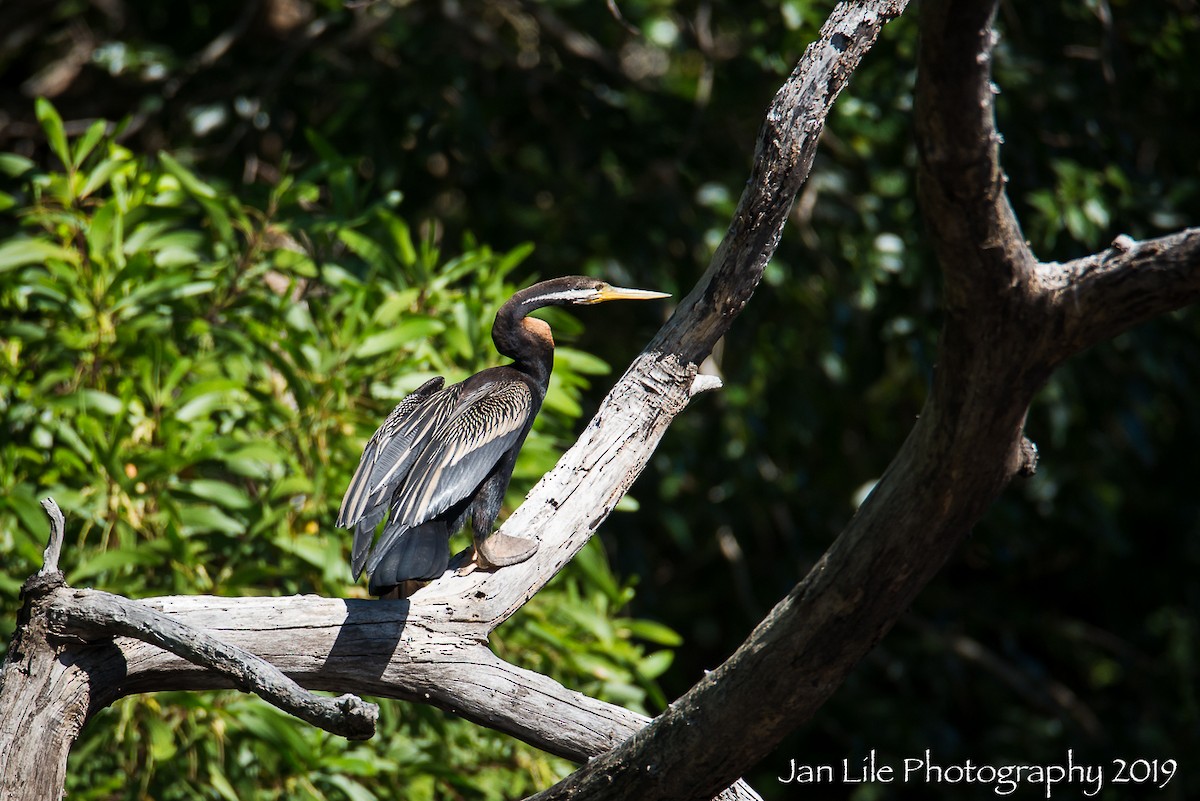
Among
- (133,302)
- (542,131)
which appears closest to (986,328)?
(133,302)

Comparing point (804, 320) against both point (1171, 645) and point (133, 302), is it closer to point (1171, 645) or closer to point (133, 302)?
point (1171, 645)

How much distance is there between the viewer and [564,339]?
377cm

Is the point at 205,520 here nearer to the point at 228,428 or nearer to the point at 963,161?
the point at 228,428

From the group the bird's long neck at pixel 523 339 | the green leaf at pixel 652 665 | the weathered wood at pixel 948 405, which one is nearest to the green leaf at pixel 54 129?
the bird's long neck at pixel 523 339

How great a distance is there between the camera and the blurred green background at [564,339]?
304cm

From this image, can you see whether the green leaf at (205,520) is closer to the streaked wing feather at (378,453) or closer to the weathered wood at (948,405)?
the streaked wing feather at (378,453)

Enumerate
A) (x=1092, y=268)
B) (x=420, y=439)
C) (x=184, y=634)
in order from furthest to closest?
1. (x=420, y=439)
2. (x=184, y=634)
3. (x=1092, y=268)

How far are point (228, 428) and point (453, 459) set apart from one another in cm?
92

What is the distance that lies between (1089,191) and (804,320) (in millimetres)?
1522

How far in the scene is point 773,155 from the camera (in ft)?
7.49

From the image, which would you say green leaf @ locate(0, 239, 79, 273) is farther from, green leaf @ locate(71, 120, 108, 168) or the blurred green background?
green leaf @ locate(71, 120, 108, 168)

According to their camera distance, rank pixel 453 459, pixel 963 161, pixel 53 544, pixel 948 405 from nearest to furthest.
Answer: pixel 963 161
pixel 948 405
pixel 53 544
pixel 453 459

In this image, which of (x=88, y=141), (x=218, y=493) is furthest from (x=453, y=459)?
(x=88, y=141)

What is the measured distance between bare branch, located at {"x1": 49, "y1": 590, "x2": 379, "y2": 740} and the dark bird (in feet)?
1.28
